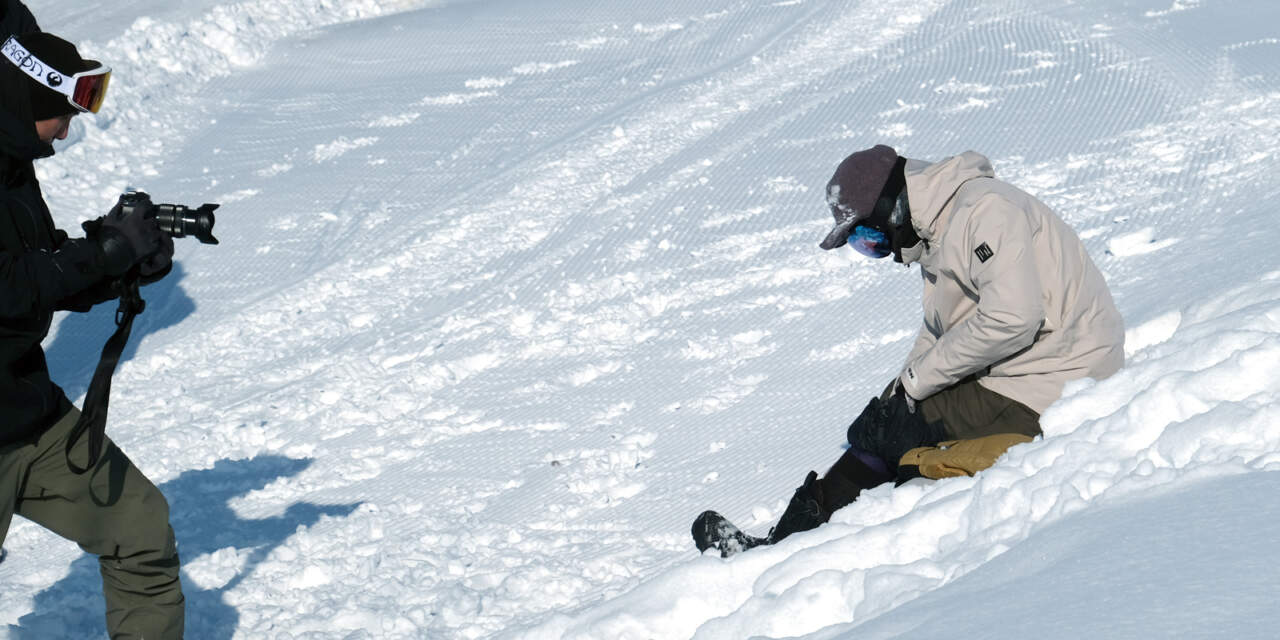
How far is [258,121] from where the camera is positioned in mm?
8031

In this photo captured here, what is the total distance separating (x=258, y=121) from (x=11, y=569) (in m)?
4.49

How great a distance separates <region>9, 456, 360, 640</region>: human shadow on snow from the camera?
12.2ft

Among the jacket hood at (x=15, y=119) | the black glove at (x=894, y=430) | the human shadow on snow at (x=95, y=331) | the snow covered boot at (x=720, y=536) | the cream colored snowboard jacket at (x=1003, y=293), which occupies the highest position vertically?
the jacket hood at (x=15, y=119)

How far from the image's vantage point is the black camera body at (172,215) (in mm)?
2984

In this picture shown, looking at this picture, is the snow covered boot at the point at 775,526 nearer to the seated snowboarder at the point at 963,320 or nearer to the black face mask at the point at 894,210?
the seated snowboarder at the point at 963,320

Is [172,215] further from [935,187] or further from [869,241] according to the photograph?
[935,187]

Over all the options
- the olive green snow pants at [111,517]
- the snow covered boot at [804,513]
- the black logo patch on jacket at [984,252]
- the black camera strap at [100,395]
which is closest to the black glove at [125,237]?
the black camera strap at [100,395]

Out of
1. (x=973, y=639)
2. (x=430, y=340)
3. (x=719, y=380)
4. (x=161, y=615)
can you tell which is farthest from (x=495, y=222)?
(x=973, y=639)

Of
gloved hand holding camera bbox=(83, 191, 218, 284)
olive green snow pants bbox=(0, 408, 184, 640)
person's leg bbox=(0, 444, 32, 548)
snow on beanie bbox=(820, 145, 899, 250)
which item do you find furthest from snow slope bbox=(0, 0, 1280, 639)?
gloved hand holding camera bbox=(83, 191, 218, 284)

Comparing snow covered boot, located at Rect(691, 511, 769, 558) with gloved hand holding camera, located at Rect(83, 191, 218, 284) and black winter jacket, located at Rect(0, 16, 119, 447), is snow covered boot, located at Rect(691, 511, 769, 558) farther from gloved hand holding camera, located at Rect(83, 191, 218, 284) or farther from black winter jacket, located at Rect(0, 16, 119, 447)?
black winter jacket, located at Rect(0, 16, 119, 447)

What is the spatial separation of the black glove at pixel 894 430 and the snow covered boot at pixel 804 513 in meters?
0.18

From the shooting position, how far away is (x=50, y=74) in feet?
9.44

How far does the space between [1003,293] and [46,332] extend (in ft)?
7.56

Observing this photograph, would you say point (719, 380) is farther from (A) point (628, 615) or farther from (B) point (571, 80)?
(B) point (571, 80)
